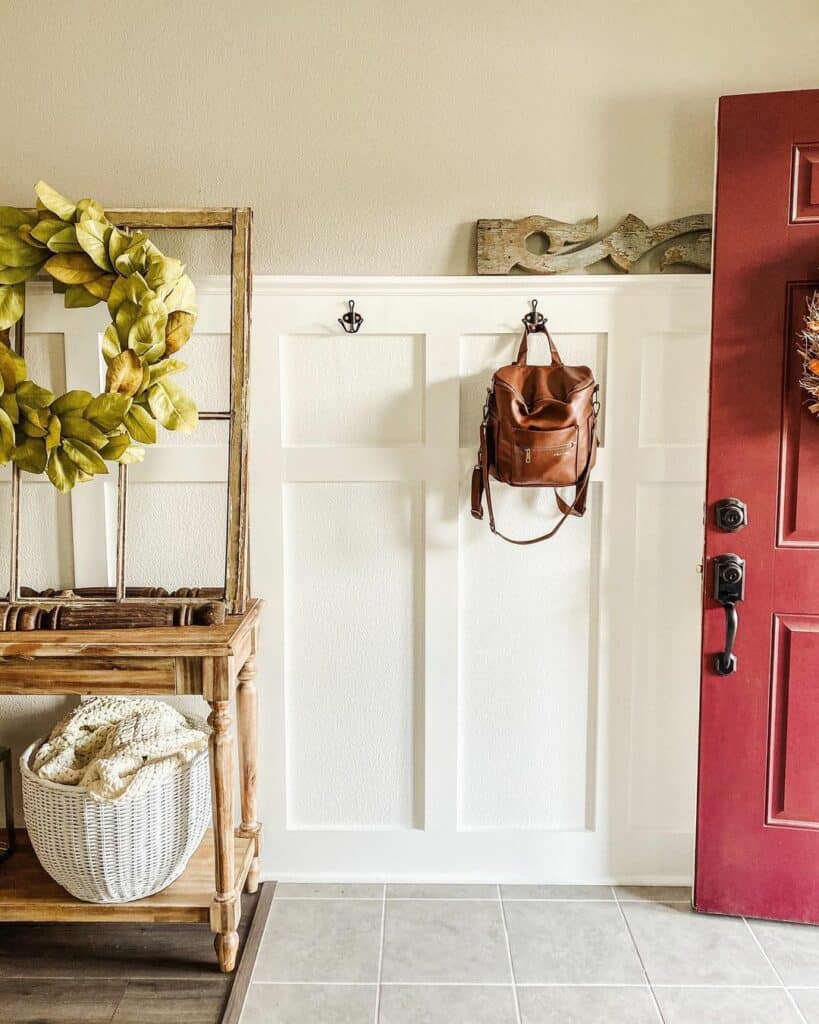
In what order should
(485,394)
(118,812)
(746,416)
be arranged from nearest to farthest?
(118,812) → (746,416) → (485,394)

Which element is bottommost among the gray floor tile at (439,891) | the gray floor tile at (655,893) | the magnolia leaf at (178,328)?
the gray floor tile at (439,891)

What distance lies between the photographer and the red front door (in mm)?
1971

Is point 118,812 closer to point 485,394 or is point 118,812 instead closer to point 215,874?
point 215,874

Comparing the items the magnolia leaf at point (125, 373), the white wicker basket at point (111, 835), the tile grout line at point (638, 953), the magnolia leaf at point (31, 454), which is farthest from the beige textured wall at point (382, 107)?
the tile grout line at point (638, 953)

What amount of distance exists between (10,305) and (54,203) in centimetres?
26

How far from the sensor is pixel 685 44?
209 cm

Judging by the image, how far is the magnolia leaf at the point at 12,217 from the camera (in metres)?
1.88

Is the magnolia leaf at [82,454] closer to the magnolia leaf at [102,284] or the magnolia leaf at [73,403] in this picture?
the magnolia leaf at [73,403]

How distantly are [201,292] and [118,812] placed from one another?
129 centimetres

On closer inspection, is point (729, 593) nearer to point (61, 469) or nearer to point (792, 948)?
point (792, 948)

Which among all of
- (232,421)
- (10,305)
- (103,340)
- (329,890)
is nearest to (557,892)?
(329,890)

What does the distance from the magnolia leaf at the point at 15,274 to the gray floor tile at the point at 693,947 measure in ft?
7.22

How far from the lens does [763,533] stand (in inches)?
80.4

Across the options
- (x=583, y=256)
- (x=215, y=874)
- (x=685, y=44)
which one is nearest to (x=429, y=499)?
(x=583, y=256)
